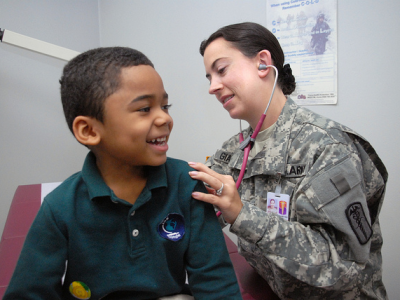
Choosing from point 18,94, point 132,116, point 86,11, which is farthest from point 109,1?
point 132,116

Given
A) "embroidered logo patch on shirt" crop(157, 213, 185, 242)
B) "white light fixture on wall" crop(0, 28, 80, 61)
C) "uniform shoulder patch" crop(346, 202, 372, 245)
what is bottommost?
"uniform shoulder patch" crop(346, 202, 372, 245)

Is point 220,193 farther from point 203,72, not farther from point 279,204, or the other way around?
point 203,72

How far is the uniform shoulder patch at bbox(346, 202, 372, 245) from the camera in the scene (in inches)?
32.3

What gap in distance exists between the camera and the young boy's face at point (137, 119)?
0.62 metres

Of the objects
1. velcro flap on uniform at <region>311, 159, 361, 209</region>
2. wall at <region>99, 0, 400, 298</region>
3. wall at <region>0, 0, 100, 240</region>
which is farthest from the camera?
wall at <region>0, 0, 100, 240</region>

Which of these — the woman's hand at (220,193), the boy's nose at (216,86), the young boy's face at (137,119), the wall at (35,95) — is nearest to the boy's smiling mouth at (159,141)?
the young boy's face at (137,119)

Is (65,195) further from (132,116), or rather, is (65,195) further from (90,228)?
(132,116)

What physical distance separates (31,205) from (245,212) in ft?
4.25

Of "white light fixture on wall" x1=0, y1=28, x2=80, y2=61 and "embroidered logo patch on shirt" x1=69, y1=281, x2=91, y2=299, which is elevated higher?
"white light fixture on wall" x1=0, y1=28, x2=80, y2=61

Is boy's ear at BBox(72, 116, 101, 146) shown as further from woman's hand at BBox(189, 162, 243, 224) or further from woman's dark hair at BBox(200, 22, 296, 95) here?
woman's dark hair at BBox(200, 22, 296, 95)

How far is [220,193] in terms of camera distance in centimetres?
77

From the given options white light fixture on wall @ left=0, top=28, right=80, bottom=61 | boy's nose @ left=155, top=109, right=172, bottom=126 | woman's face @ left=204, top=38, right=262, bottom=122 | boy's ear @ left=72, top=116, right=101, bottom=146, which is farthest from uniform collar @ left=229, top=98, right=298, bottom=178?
white light fixture on wall @ left=0, top=28, right=80, bottom=61

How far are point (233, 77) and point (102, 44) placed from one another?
177cm

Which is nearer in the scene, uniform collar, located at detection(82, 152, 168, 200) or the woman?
uniform collar, located at detection(82, 152, 168, 200)
